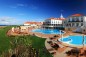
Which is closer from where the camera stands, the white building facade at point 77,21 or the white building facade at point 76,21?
the white building facade at point 77,21

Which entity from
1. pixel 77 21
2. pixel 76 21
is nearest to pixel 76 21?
pixel 76 21

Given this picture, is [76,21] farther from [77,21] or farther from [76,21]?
[77,21]

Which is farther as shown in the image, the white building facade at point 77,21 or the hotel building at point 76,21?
the hotel building at point 76,21

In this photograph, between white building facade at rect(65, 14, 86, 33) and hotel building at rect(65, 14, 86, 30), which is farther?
hotel building at rect(65, 14, 86, 30)

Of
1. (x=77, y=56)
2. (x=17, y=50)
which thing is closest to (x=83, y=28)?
(x=77, y=56)

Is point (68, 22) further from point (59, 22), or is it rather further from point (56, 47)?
point (56, 47)

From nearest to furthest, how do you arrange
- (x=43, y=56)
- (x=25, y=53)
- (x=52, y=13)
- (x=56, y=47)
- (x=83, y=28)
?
(x=25, y=53) → (x=43, y=56) → (x=56, y=47) → (x=83, y=28) → (x=52, y=13)

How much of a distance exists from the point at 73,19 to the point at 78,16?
1017mm

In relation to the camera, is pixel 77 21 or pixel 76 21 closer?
pixel 77 21

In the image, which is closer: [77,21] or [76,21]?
[77,21]

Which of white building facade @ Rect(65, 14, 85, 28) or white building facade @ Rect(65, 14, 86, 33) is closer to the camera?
white building facade @ Rect(65, 14, 86, 33)

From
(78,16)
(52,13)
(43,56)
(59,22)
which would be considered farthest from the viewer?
(52,13)

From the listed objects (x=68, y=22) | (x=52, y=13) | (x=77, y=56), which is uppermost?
(x=52, y=13)

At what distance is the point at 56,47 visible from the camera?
8.70 metres
